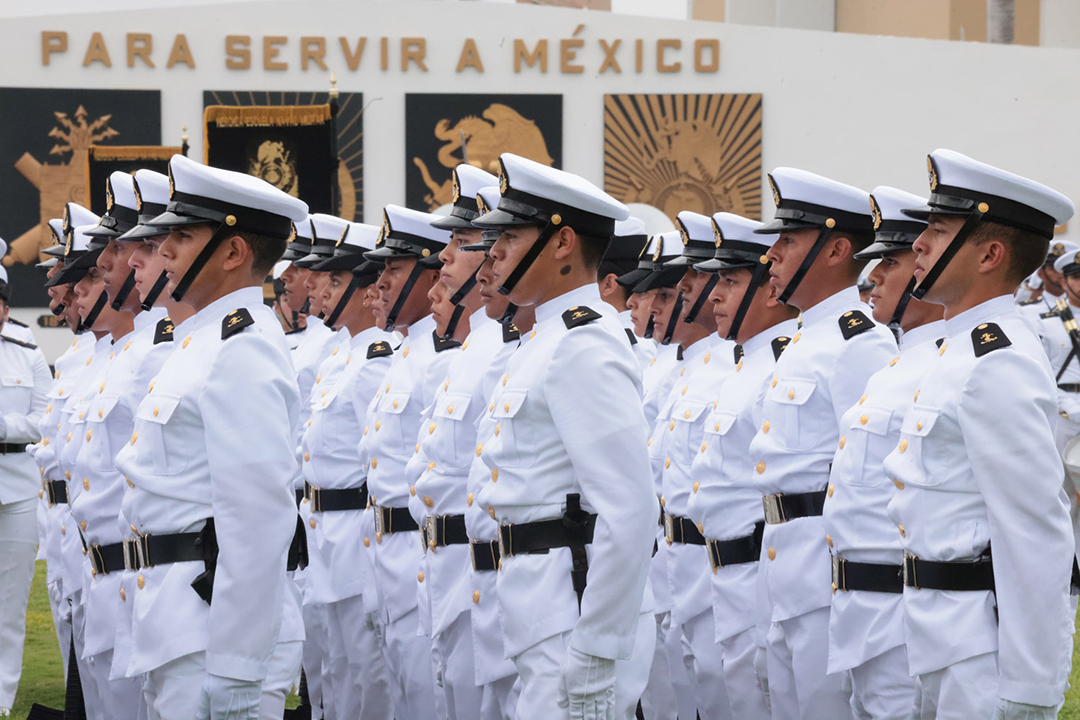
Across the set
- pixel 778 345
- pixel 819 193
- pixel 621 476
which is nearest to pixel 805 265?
pixel 819 193

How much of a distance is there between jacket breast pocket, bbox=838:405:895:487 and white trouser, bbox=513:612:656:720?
0.75m

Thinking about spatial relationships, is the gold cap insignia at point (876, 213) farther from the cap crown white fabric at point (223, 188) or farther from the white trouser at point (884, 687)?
the cap crown white fabric at point (223, 188)

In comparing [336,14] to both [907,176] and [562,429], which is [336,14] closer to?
[907,176]

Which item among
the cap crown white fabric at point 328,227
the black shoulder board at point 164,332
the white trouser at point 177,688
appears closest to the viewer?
the white trouser at point 177,688

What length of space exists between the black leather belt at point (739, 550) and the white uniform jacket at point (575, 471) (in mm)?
1061

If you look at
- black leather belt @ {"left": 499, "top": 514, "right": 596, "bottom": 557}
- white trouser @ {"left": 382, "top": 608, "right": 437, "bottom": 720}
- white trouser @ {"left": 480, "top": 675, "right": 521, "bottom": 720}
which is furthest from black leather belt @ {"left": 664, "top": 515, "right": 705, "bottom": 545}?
black leather belt @ {"left": 499, "top": 514, "right": 596, "bottom": 557}

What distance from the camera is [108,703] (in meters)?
3.94

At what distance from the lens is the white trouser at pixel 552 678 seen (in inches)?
118

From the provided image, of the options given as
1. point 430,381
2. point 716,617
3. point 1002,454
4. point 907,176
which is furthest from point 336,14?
point 1002,454

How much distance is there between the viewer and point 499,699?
3.75 meters

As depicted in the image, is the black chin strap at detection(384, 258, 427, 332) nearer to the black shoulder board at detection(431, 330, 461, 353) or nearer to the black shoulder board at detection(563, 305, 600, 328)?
the black shoulder board at detection(431, 330, 461, 353)

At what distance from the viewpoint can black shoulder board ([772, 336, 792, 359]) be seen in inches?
178

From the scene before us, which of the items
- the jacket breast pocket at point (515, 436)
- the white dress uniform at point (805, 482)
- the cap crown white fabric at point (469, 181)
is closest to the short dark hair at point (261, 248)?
the jacket breast pocket at point (515, 436)

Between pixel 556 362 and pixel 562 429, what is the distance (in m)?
0.17
